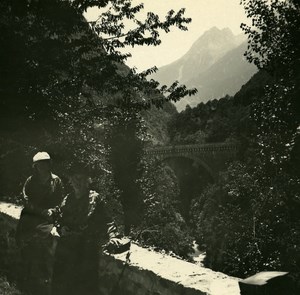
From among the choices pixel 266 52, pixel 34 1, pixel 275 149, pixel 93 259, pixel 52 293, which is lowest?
pixel 52 293

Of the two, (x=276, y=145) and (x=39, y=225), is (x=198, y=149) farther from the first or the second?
(x=39, y=225)

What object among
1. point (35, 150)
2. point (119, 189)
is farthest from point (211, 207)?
point (35, 150)

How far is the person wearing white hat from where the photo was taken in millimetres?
4059

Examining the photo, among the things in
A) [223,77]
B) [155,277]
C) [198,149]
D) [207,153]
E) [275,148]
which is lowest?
[155,277]

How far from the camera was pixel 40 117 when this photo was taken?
8656mm

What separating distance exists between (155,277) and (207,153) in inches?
1764

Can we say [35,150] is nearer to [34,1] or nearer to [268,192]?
[34,1]

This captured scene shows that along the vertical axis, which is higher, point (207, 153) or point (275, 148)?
point (207, 153)

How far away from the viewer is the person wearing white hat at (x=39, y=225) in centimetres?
406

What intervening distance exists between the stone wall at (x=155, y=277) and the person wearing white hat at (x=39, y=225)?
814mm

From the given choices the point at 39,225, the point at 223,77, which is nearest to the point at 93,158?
the point at 39,225

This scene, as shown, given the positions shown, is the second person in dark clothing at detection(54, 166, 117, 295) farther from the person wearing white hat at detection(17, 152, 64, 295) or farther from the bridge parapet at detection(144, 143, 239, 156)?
the bridge parapet at detection(144, 143, 239, 156)

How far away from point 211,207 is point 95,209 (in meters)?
39.1

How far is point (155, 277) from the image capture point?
10.2 feet
